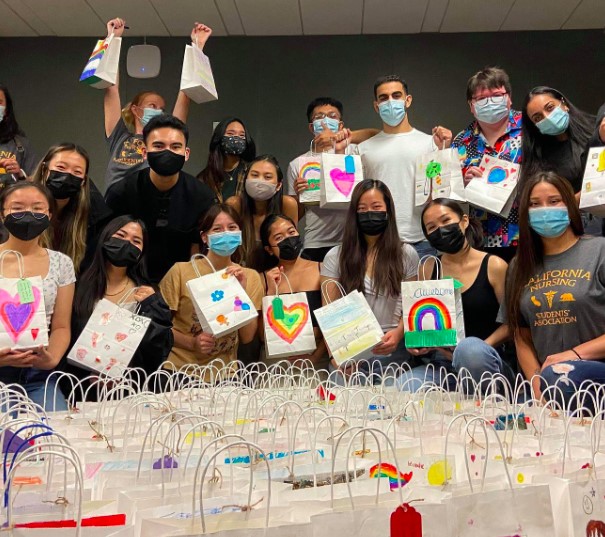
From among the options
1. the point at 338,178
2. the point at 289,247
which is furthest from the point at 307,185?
the point at 289,247

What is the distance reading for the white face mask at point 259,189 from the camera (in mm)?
3988

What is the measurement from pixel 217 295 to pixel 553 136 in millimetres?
1938

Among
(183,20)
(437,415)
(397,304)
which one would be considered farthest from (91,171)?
(437,415)

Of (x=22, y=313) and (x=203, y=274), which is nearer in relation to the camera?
(x=22, y=313)

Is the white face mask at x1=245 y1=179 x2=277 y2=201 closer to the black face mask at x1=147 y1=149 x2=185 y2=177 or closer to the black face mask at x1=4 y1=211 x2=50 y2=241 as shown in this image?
the black face mask at x1=147 y1=149 x2=185 y2=177

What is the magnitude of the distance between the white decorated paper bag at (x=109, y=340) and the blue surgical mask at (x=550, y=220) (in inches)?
69.1

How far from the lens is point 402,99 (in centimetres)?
409

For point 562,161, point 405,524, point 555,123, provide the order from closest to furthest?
1. point 405,524
2. point 555,123
3. point 562,161

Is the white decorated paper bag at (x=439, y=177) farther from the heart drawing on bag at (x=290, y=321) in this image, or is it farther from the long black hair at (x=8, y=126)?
the long black hair at (x=8, y=126)

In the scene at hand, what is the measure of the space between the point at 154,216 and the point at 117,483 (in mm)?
2420

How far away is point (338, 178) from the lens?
3.85 m

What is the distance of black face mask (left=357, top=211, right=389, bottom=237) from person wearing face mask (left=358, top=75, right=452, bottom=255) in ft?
1.19

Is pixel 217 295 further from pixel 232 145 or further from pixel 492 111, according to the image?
pixel 492 111

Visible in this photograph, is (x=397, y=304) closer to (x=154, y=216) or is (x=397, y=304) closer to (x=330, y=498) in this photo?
(x=154, y=216)
